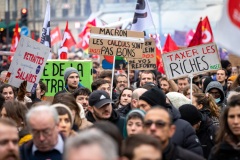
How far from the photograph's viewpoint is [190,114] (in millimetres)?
10375

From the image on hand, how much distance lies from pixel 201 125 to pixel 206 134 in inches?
4.7

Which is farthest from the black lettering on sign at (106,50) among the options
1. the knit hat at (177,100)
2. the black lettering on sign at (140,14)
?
the knit hat at (177,100)

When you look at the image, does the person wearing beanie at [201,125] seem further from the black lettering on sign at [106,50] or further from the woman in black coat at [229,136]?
the black lettering on sign at [106,50]

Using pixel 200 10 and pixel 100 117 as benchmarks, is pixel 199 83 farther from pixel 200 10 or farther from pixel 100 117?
pixel 200 10

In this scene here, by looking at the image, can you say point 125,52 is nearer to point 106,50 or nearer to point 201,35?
point 106,50

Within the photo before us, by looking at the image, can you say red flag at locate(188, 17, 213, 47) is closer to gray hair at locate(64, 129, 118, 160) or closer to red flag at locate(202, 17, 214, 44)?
→ red flag at locate(202, 17, 214, 44)

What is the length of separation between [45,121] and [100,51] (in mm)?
8196

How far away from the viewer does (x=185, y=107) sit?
10.5m

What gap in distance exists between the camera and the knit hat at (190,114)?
10.4m

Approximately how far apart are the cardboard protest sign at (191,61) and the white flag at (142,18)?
3.49 metres

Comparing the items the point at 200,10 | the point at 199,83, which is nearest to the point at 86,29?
the point at 199,83

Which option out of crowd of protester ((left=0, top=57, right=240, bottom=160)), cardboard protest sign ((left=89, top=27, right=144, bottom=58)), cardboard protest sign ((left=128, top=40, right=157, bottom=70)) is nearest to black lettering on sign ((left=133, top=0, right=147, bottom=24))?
cardboard protest sign ((left=128, top=40, right=157, bottom=70))

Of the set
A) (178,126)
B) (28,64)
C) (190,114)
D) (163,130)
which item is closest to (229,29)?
(163,130)

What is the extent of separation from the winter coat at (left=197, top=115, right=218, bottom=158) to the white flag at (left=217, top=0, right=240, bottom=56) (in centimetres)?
265
